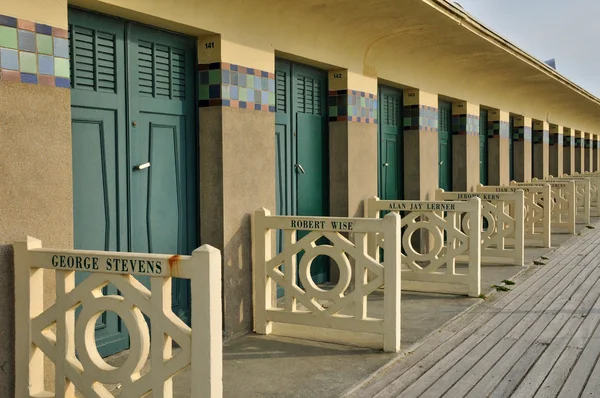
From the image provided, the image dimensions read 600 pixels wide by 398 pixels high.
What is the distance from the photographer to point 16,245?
3.68m

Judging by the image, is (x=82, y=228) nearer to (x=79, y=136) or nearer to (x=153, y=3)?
(x=79, y=136)

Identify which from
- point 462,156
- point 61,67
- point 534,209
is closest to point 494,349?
point 61,67

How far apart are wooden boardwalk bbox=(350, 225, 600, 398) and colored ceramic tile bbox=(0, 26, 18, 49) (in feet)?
9.20

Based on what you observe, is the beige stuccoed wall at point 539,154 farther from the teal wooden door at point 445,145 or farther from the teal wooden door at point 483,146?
the teal wooden door at point 445,145

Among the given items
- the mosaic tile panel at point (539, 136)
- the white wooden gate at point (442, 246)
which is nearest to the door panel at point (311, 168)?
the white wooden gate at point (442, 246)

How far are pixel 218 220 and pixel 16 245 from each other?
198 centimetres

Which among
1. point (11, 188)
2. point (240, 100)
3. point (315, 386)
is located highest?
point (240, 100)

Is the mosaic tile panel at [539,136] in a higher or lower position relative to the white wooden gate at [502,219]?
higher

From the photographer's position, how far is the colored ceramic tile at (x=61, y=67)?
4.03 meters

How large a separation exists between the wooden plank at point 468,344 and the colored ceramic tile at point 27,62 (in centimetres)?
277

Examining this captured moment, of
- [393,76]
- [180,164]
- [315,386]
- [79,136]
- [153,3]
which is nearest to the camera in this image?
[315,386]

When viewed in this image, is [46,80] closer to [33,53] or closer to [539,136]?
[33,53]

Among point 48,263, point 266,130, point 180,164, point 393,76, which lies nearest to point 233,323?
point 180,164

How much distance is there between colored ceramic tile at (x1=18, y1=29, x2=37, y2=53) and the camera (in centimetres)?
383
